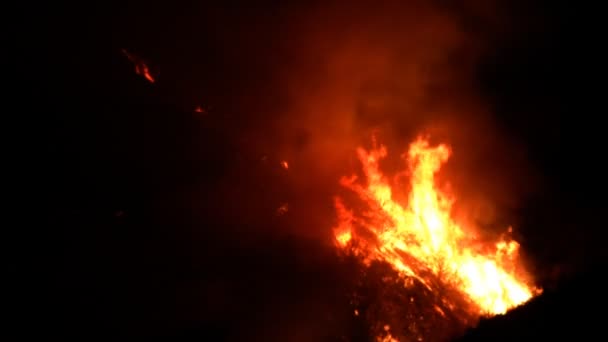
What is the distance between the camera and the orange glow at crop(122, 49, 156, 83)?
11.7 meters

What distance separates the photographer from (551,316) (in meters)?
5.92

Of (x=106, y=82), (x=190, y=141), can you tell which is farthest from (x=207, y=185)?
(x=106, y=82)

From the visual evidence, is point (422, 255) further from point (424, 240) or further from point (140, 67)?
point (140, 67)

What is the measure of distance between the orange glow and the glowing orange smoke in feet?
23.7

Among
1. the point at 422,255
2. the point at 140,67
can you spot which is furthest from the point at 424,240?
the point at 140,67

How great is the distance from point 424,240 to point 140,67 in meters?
11.1

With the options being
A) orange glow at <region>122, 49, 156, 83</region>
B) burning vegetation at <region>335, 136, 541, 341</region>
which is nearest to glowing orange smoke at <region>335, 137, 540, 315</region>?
burning vegetation at <region>335, 136, 541, 341</region>

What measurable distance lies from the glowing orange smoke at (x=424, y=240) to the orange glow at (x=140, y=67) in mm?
7217

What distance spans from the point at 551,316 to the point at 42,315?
32.7 feet

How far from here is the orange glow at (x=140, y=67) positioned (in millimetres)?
11719

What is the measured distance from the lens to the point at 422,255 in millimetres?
16562

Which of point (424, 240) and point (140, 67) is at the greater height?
point (140, 67)

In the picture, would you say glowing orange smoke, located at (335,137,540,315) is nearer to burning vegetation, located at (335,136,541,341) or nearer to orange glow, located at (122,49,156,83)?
burning vegetation, located at (335,136,541,341)

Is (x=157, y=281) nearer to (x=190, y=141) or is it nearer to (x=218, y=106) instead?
(x=190, y=141)
